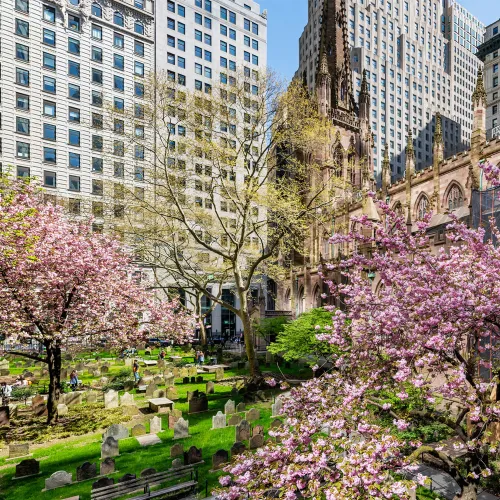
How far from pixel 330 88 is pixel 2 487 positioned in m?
65.7

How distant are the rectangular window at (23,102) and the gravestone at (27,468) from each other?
4517 cm

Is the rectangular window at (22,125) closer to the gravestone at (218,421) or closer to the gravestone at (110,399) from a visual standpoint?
the gravestone at (110,399)

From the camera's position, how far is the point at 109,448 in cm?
1330

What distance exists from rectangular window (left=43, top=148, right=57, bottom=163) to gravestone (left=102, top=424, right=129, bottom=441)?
40909 millimetres

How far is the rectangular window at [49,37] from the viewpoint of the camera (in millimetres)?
46750

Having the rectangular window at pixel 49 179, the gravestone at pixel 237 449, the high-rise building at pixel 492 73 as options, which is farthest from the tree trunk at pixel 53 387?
the high-rise building at pixel 492 73

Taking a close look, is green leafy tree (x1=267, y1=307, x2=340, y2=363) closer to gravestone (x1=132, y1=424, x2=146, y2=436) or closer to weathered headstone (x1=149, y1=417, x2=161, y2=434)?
weathered headstone (x1=149, y1=417, x2=161, y2=434)

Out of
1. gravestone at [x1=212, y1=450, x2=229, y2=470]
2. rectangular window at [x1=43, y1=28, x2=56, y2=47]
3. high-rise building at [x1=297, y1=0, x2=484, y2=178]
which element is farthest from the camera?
high-rise building at [x1=297, y1=0, x2=484, y2=178]

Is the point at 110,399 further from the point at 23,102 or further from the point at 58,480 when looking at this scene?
the point at 23,102

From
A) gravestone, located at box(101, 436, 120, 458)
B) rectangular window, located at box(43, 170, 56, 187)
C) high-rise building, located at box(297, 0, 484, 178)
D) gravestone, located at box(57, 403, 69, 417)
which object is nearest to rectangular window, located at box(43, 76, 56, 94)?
rectangular window, located at box(43, 170, 56, 187)

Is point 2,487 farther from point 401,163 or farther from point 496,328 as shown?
point 401,163

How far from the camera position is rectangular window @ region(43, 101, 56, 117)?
46375 mm

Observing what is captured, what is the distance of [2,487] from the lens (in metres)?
11.4

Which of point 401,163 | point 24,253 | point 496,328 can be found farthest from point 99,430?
point 401,163
